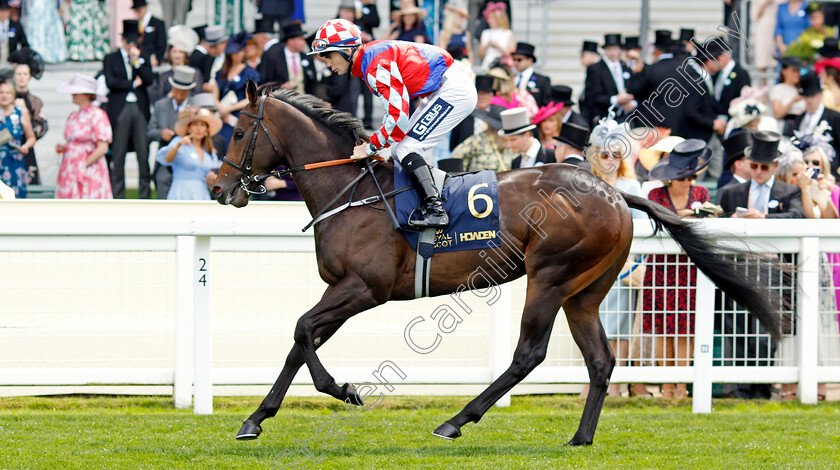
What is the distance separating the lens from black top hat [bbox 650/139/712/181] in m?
6.87

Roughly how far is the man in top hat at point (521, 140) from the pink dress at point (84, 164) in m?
3.53

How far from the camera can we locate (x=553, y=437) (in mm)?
5562

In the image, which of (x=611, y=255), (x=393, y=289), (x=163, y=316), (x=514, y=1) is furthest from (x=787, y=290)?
(x=514, y=1)

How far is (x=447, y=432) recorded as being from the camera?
16.8ft

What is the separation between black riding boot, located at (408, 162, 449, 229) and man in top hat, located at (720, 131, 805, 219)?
2775 mm

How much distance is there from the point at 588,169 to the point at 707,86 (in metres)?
5.16

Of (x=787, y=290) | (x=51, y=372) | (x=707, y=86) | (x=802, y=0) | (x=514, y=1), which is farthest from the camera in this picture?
(x=514, y=1)

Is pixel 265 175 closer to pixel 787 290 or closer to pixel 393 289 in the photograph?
pixel 393 289

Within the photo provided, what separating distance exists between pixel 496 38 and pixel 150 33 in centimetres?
347

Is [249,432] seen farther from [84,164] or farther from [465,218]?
[84,164]

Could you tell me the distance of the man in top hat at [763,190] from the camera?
717 cm

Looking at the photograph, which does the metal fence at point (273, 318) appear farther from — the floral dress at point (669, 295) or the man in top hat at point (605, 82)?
the man in top hat at point (605, 82)

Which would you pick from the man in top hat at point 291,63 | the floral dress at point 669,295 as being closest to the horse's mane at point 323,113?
the floral dress at point 669,295

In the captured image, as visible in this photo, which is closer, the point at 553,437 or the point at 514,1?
the point at 553,437
